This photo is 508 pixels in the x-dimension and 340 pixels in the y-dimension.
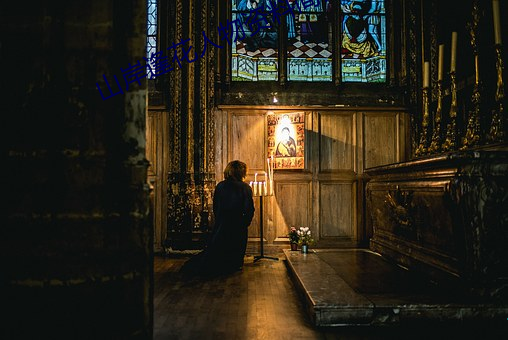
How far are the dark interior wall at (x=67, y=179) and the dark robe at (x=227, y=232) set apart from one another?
3.45 meters

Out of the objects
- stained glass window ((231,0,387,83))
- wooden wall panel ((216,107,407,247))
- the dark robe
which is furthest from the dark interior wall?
stained glass window ((231,0,387,83))

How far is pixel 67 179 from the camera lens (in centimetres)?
138

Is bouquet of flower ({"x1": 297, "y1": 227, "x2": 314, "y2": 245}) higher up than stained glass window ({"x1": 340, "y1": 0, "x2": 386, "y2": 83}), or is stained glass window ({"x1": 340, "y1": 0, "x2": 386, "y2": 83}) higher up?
stained glass window ({"x1": 340, "y1": 0, "x2": 386, "y2": 83})

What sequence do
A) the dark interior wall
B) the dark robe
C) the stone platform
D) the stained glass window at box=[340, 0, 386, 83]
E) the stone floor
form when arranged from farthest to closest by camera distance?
the stained glass window at box=[340, 0, 386, 83], the dark robe, the stone platform, the stone floor, the dark interior wall

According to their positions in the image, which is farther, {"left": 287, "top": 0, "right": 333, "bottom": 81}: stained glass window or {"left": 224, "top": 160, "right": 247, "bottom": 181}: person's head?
{"left": 287, "top": 0, "right": 333, "bottom": 81}: stained glass window

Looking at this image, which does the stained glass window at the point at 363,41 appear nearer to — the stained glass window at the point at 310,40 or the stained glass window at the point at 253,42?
the stained glass window at the point at 310,40

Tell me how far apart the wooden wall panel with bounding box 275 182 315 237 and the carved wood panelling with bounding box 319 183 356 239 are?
0.24m

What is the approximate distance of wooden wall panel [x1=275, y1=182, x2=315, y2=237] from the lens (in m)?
6.75

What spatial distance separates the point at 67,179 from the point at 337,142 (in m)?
5.89

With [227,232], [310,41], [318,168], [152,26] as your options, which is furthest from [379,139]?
[152,26]

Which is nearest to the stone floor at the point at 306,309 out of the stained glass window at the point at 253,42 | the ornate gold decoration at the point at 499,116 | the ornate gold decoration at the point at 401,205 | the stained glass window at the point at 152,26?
the ornate gold decoration at the point at 401,205

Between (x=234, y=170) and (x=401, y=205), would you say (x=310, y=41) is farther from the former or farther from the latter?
(x=401, y=205)

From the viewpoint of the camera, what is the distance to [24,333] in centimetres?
134

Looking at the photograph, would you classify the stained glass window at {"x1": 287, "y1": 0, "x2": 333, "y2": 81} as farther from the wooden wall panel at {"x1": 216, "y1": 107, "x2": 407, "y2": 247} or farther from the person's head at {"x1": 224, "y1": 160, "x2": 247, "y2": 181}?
the person's head at {"x1": 224, "y1": 160, "x2": 247, "y2": 181}
